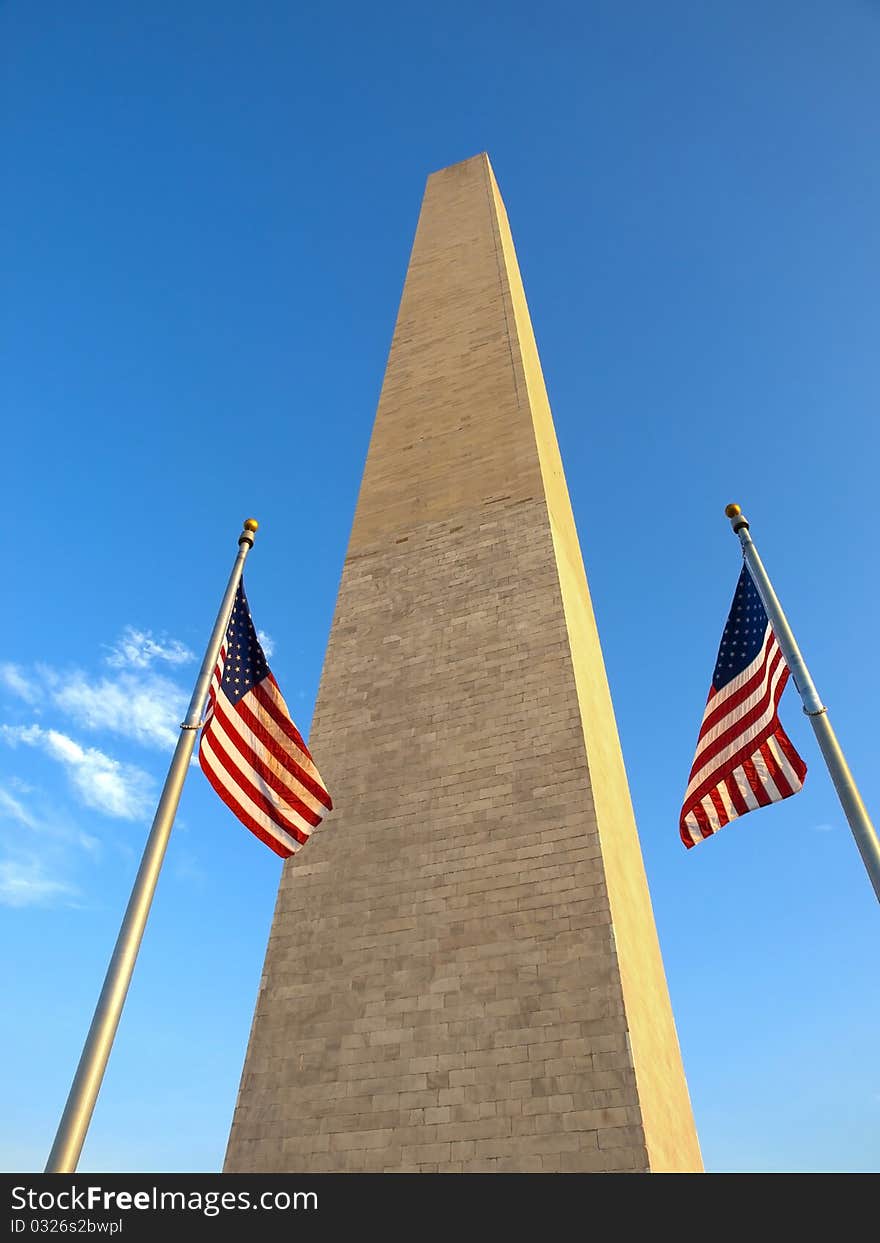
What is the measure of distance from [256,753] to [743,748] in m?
4.61

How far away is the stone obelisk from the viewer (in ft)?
30.6

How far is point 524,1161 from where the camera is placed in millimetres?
8734

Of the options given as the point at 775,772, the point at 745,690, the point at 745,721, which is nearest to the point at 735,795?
the point at 775,772

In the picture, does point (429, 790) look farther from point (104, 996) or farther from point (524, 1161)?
point (104, 996)

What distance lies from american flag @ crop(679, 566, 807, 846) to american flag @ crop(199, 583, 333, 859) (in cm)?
372

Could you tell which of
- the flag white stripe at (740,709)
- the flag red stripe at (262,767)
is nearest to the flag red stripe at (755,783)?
the flag white stripe at (740,709)

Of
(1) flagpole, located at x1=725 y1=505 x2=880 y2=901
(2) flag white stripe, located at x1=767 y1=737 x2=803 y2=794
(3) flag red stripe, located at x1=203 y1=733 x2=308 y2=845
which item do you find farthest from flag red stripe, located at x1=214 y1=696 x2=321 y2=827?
(1) flagpole, located at x1=725 y1=505 x2=880 y2=901

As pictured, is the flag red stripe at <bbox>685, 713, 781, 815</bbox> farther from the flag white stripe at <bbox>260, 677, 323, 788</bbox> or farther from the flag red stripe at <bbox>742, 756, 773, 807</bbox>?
the flag white stripe at <bbox>260, 677, 323, 788</bbox>

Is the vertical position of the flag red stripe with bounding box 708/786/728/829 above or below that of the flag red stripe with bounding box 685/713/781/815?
below

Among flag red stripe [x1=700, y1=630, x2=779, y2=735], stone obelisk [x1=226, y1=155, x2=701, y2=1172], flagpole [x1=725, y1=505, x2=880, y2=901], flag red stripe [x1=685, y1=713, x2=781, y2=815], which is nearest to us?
flagpole [x1=725, y1=505, x2=880, y2=901]
